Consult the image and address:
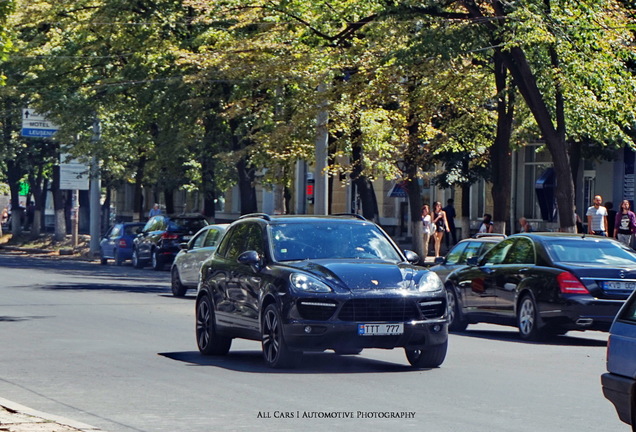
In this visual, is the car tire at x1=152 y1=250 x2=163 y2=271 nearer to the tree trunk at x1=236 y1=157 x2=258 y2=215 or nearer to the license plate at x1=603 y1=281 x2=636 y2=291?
the tree trunk at x1=236 y1=157 x2=258 y2=215

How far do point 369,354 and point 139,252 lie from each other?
2567 centimetres

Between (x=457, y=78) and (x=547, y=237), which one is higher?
(x=457, y=78)

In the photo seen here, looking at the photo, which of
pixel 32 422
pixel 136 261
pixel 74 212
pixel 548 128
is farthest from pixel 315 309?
pixel 74 212

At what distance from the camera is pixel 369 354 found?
610 inches

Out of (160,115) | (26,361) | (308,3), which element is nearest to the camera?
(26,361)

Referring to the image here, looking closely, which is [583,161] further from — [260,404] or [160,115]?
[260,404]

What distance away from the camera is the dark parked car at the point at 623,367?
773 cm

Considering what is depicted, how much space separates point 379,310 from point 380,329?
0.64ft

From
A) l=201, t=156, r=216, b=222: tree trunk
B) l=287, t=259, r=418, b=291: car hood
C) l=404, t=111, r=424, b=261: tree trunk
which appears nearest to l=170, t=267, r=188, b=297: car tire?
l=404, t=111, r=424, b=261: tree trunk

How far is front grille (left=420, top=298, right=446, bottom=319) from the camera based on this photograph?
523 inches

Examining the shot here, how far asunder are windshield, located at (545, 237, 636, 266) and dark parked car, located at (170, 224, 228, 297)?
8.88m

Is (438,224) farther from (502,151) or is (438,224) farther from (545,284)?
(545,284)

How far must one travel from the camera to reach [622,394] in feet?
25.6

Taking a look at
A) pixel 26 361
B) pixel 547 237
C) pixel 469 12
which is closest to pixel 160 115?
pixel 469 12
